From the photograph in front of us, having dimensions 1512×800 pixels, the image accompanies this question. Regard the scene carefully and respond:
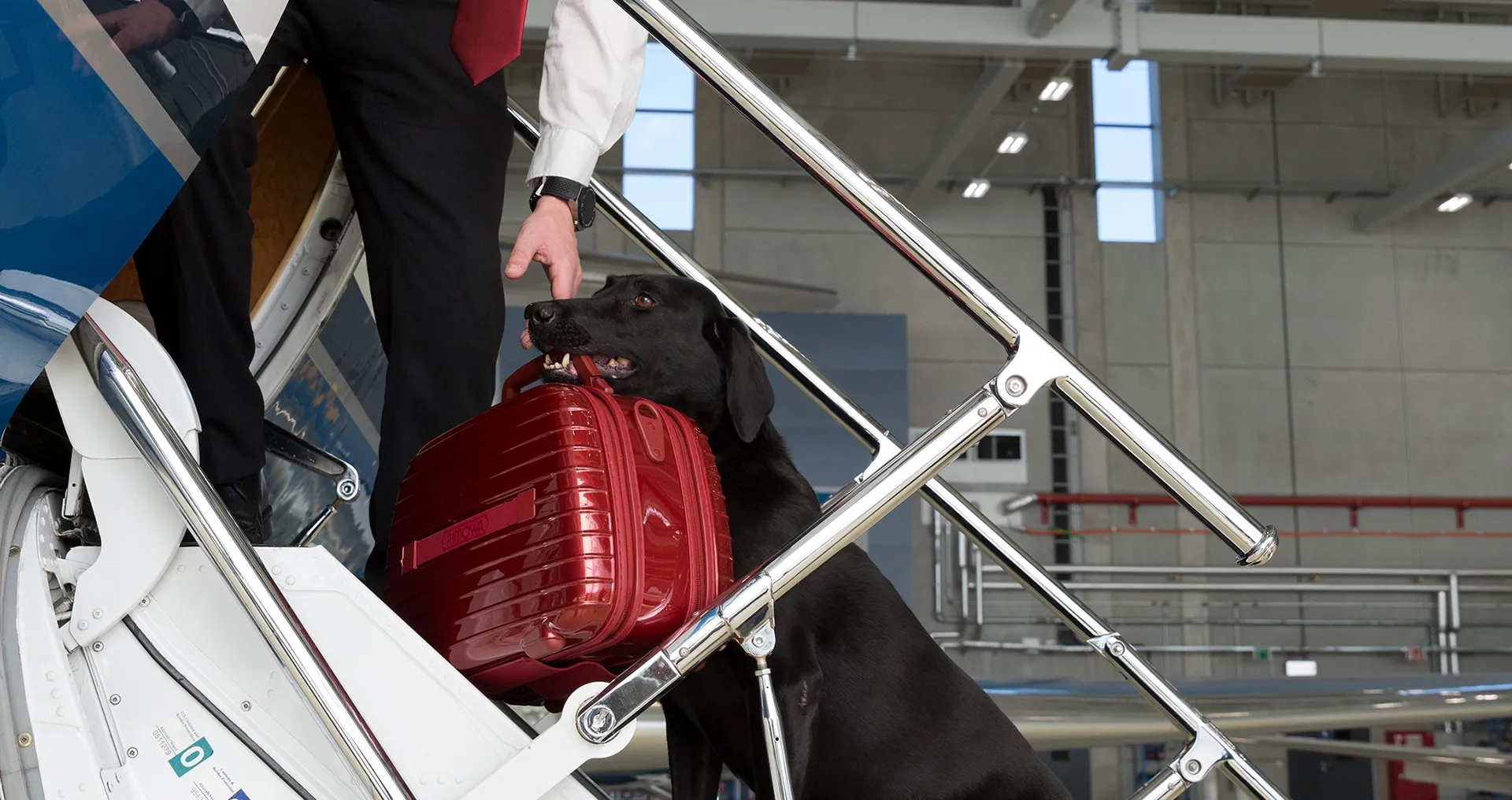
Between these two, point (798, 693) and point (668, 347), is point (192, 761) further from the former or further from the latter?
point (668, 347)

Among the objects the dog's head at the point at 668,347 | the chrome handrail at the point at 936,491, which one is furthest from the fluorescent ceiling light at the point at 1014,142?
the dog's head at the point at 668,347

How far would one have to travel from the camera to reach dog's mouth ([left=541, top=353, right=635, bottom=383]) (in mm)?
1776

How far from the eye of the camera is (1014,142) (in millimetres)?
15312

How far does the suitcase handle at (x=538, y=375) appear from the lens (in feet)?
5.23

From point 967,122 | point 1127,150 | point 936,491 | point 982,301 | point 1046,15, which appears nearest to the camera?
point 982,301

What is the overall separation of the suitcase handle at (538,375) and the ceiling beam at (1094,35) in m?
10.1

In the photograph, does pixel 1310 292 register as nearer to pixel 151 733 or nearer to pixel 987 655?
A: pixel 987 655

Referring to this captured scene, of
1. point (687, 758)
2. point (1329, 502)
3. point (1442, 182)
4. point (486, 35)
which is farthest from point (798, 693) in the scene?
point (1442, 182)

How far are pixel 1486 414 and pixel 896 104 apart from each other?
9069mm

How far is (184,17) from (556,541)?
0.61m

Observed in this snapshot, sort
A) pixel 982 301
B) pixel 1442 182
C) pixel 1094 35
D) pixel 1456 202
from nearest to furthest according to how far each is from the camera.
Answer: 1. pixel 982 301
2. pixel 1094 35
3. pixel 1442 182
4. pixel 1456 202

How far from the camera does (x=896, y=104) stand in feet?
53.0

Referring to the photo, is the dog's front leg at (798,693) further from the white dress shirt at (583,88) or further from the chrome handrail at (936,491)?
the white dress shirt at (583,88)

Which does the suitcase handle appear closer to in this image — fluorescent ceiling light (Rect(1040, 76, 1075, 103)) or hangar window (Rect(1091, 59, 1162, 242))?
fluorescent ceiling light (Rect(1040, 76, 1075, 103))
